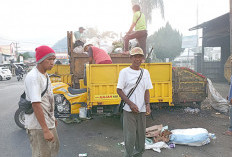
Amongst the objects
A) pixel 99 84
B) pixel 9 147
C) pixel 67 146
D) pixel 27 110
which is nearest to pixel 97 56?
pixel 99 84

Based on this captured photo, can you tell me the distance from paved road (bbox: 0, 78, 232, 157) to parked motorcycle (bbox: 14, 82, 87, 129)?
380 mm

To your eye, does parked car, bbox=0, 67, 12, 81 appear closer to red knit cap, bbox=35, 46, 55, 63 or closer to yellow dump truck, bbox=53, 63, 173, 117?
yellow dump truck, bbox=53, 63, 173, 117

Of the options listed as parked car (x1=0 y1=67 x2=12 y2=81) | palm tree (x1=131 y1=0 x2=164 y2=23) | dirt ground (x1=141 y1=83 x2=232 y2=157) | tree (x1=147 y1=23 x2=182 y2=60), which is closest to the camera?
dirt ground (x1=141 y1=83 x2=232 y2=157)

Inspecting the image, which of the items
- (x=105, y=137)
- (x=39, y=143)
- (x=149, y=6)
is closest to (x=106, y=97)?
(x=105, y=137)

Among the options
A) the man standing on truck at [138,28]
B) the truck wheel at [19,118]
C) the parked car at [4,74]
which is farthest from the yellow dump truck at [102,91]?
the parked car at [4,74]

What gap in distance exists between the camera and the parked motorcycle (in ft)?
16.0

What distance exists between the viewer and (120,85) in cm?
276

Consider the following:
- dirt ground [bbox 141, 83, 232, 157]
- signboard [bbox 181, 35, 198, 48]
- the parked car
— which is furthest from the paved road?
signboard [bbox 181, 35, 198, 48]

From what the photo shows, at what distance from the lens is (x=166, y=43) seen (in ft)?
127

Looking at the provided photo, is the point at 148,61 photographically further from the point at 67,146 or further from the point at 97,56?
the point at 67,146

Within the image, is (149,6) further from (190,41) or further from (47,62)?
(47,62)

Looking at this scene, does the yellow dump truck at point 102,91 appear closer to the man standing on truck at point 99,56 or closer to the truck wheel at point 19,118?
the man standing on truck at point 99,56

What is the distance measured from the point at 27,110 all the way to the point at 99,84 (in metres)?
2.58

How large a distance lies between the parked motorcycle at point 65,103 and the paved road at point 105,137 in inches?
14.9
